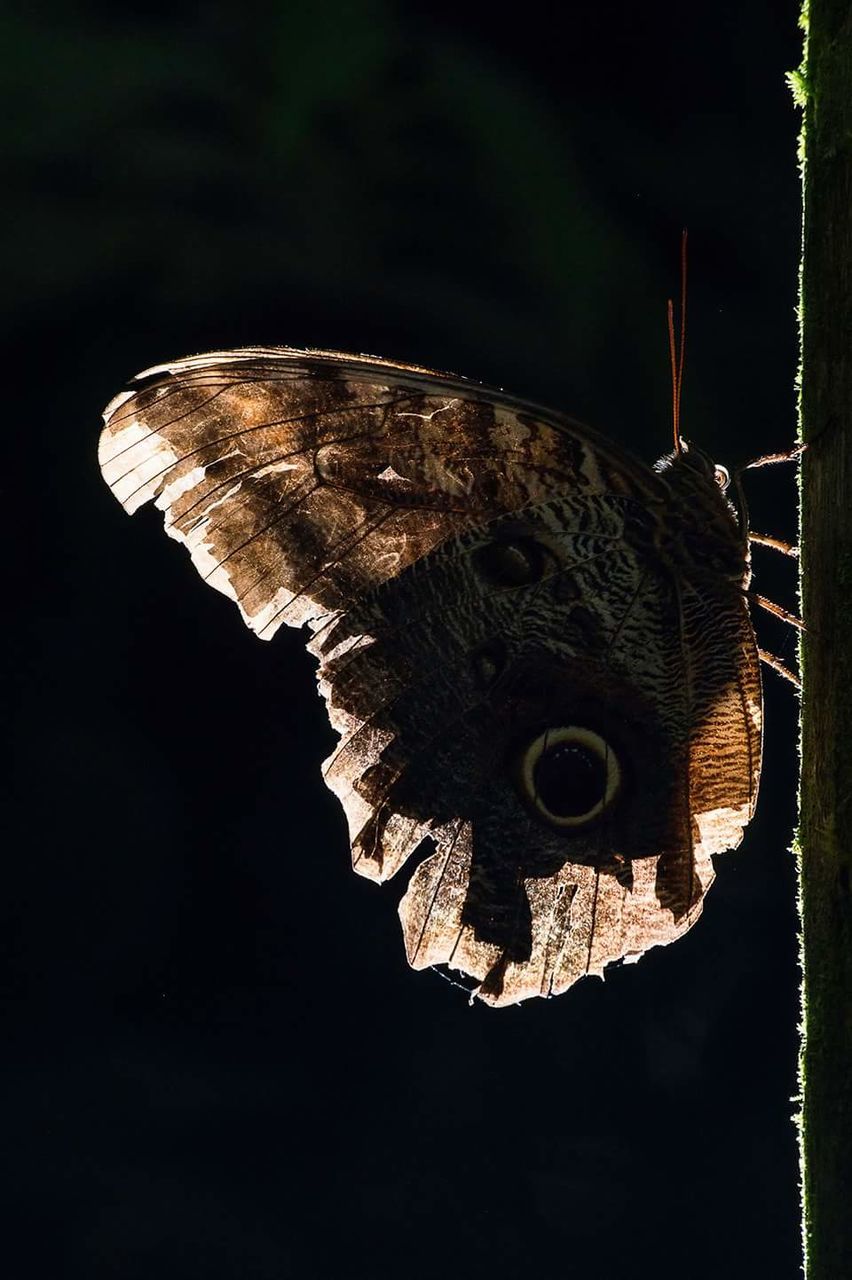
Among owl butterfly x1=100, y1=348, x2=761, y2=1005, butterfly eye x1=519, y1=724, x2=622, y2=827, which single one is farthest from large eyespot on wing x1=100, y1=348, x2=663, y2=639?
butterfly eye x1=519, y1=724, x2=622, y2=827

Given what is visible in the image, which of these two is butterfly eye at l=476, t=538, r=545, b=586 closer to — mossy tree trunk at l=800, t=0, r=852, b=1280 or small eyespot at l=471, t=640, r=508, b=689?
small eyespot at l=471, t=640, r=508, b=689

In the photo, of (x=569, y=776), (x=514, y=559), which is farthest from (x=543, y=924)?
(x=514, y=559)

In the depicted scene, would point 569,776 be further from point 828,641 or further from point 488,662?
point 828,641

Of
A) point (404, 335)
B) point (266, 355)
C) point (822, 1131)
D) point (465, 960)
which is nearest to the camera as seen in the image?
point (822, 1131)

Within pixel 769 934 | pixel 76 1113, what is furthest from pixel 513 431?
pixel 76 1113

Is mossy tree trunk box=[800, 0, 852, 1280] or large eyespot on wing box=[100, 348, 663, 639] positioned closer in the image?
mossy tree trunk box=[800, 0, 852, 1280]

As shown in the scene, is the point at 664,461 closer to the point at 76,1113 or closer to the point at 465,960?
the point at 465,960
